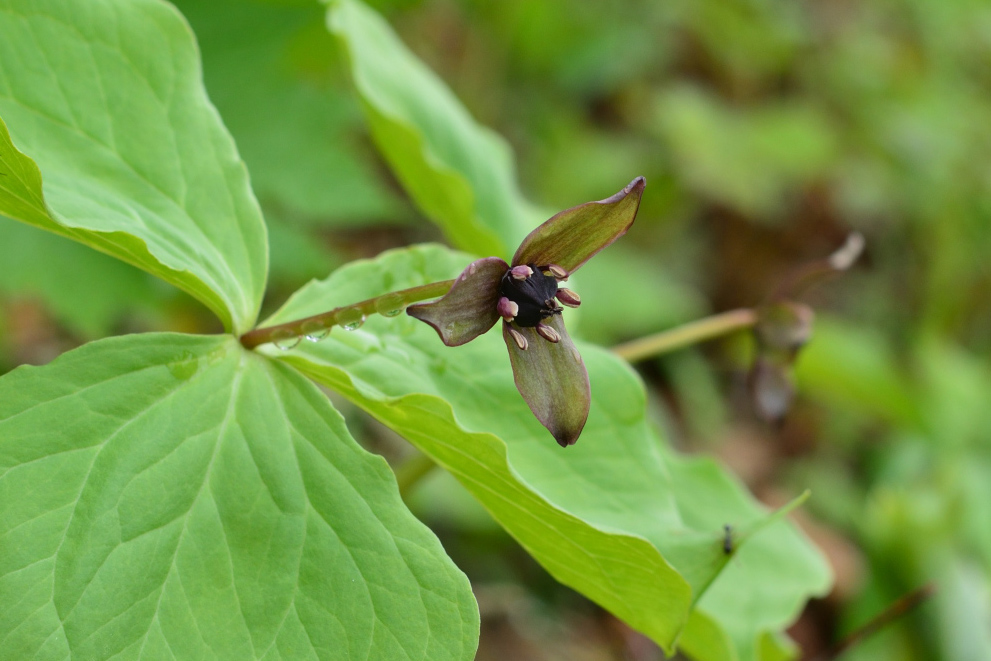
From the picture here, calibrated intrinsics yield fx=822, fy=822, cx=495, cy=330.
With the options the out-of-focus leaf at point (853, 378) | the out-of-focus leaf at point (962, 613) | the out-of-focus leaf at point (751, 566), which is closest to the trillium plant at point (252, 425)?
the out-of-focus leaf at point (751, 566)

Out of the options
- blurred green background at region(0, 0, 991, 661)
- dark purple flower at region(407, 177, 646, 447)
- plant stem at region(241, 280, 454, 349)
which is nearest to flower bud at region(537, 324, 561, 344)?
dark purple flower at region(407, 177, 646, 447)

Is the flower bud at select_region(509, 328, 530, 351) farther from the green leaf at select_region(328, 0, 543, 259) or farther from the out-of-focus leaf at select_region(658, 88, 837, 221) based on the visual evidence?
the out-of-focus leaf at select_region(658, 88, 837, 221)

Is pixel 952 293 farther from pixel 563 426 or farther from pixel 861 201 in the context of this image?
pixel 563 426

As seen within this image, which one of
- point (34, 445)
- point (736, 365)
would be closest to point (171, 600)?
point (34, 445)

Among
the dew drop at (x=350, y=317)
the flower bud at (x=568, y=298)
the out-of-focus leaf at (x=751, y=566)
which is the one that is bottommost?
the out-of-focus leaf at (x=751, y=566)

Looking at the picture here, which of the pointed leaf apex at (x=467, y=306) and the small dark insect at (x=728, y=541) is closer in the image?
the pointed leaf apex at (x=467, y=306)

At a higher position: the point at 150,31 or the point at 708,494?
the point at 150,31

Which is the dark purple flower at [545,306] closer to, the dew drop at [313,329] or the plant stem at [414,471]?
the dew drop at [313,329]
